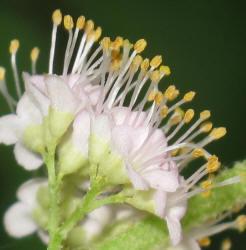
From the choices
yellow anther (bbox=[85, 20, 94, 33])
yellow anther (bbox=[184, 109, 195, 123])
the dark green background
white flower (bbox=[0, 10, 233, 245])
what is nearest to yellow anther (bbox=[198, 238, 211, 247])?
white flower (bbox=[0, 10, 233, 245])

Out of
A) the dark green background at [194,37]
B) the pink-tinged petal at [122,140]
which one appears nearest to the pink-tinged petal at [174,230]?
the pink-tinged petal at [122,140]

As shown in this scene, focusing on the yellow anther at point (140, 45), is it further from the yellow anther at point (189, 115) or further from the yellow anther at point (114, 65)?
the yellow anther at point (189, 115)

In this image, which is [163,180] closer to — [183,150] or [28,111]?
[183,150]

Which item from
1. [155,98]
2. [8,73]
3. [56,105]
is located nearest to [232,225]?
[155,98]

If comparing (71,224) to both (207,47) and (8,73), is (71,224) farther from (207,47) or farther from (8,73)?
(207,47)

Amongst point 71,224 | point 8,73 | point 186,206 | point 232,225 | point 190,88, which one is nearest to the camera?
point 71,224

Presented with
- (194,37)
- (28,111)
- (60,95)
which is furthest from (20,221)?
(194,37)
